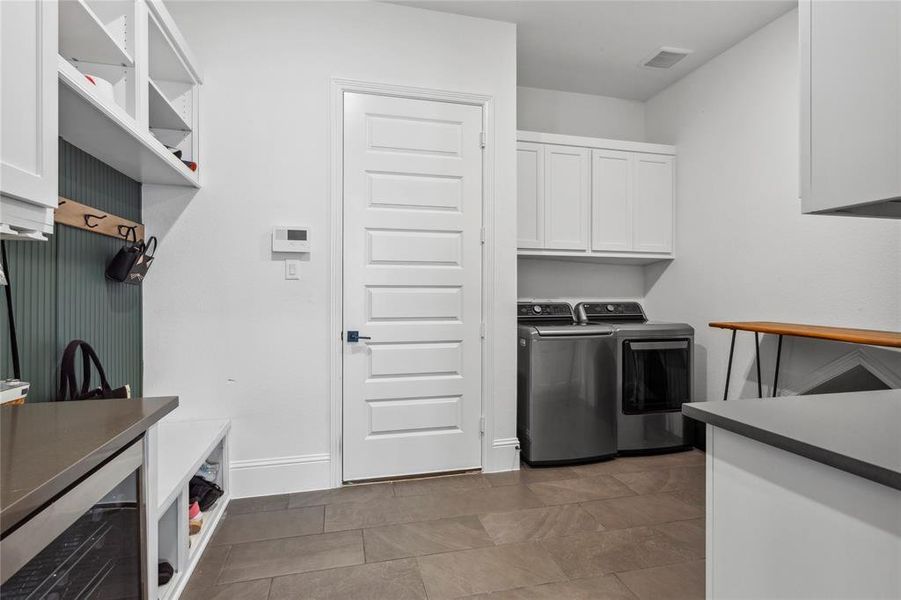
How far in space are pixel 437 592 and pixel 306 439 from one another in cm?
124

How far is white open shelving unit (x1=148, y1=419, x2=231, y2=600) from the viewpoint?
162 cm

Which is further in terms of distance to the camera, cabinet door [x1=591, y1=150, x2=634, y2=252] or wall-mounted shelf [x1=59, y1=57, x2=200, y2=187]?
cabinet door [x1=591, y1=150, x2=634, y2=252]

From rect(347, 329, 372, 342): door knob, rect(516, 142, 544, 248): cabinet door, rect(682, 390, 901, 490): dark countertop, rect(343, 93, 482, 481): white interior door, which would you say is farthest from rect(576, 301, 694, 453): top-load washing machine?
rect(682, 390, 901, 490): dark countertop

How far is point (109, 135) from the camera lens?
1.66m

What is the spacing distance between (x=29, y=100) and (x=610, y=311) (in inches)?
143

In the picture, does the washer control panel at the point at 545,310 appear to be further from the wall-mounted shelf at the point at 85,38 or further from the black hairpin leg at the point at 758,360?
the wall-mounted shelf at the point at 85,38

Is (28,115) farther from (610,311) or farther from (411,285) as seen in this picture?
(610,311)

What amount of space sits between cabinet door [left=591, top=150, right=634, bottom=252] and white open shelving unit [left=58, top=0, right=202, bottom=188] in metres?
2.74

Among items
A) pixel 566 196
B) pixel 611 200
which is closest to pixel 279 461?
pixel 566 196

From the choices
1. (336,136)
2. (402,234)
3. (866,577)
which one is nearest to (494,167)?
(402,234)

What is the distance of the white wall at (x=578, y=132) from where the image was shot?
3.73 m

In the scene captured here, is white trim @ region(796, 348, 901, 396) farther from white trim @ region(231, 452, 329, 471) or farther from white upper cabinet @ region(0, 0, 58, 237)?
white upper cabinet @ region(0, 0, 58, 237)

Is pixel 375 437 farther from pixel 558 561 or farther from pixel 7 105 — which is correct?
pixel 7 105

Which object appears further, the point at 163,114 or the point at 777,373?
the point at 777,373
